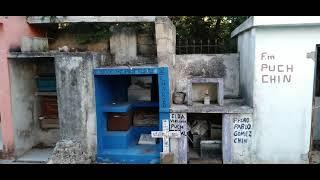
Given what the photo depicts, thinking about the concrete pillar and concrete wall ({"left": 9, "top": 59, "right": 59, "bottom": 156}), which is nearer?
the concrete pillar

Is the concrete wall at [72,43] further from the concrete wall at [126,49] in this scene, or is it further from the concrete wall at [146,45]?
the concrete wall at [146,45]

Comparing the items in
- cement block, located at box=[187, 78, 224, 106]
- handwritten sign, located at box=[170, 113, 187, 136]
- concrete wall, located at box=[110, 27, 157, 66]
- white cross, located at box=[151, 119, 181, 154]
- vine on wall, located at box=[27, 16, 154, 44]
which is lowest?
white cross, located at box=[151, 119, 181, 154]

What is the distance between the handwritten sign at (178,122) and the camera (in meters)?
9.65

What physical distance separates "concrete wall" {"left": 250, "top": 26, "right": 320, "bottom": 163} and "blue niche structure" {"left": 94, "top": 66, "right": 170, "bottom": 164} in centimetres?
265

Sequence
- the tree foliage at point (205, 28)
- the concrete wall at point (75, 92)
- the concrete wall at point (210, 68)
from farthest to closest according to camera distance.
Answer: the tree foliage at point (205, 28) < the concrete wall at point (210, 68) < the concrete wall at point (75, 92)

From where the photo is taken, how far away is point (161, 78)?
31.2ft

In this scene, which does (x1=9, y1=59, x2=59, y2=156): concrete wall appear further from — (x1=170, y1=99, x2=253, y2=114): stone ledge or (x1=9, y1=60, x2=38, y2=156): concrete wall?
(x1=170, y1=99, x2=253, y2=114): stone ledge

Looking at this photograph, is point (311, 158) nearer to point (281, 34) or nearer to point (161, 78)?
point (281, 34)

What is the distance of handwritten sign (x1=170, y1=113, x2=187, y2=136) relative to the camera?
9.65 metres

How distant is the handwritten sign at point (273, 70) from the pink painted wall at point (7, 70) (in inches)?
284

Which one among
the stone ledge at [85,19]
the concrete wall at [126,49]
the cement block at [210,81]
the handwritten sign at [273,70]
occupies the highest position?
the stone ledge at [85,19]

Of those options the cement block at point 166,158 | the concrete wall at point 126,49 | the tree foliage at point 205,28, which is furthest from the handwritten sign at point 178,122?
the tree foliage at point 205,28

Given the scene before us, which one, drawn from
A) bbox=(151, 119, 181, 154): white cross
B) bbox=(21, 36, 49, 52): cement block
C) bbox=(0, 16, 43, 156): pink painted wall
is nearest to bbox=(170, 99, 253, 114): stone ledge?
bbox=(151, 119, 181, 154): white cross
